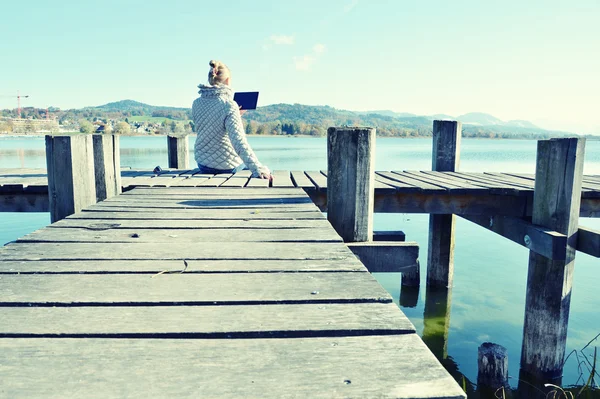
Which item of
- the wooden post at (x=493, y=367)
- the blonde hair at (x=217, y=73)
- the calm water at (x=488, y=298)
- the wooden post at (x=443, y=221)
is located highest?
the blonde hair at (x=217, y=73)

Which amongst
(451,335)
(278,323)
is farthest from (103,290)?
(451,335)

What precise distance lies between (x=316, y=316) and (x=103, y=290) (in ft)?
2.66

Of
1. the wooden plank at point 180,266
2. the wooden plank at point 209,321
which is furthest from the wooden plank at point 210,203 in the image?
the wooden plank at point 209,321

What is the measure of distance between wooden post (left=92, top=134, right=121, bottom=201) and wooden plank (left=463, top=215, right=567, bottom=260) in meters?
3.85

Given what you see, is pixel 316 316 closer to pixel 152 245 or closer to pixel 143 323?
pixel 143 323

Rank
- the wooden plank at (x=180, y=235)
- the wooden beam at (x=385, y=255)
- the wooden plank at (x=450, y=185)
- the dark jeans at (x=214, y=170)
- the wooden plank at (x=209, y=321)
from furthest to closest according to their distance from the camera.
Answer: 1. the dark jeans at (x=214, y=170)
2. the wooden plank at (x=450, y=185)
3. the wooden beam at (x=385, y=255)
4. the wooden plank at (x=180, y=235)
5. the wooden plank at (x=209, y=321)

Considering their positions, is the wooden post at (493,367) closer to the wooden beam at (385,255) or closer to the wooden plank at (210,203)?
the wooden beam at (385,255)

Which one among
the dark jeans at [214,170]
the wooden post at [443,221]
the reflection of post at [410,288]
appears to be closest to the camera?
the dark jeans at [214,170]

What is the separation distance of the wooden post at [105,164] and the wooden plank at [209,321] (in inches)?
107

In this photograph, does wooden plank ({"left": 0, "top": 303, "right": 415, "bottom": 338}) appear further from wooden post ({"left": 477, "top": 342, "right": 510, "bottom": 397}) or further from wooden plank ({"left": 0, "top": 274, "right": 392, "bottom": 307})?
wooden post ({"left": 477, "top": 342, "right": 510, "bottom": 397})

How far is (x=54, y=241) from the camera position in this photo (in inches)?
92.5

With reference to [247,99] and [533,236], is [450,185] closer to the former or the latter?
[533,236]

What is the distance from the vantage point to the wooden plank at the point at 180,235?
241 centimetres

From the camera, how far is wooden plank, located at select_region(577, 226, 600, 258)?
3.80 m
